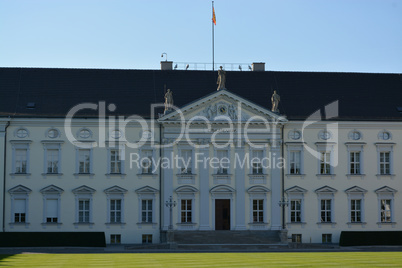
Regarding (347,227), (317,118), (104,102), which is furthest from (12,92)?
(347,227)

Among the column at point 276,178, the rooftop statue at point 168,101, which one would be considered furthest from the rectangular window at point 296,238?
the rooftop statue at point 168,101

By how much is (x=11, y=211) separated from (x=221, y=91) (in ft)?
61.0

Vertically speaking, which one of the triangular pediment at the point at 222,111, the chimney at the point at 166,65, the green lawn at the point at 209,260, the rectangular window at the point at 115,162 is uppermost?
the chimney at the point at 166,65

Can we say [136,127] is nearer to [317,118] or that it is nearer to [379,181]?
[317,118]

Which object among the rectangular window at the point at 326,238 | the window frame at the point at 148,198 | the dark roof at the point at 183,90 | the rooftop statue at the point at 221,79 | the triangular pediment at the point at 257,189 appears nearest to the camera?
the window frame at the point at 148,198

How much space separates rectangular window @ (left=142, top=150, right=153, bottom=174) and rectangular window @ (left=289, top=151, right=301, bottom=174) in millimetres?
11127

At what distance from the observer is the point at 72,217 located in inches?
2518

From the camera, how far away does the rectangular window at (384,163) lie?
6681 cm

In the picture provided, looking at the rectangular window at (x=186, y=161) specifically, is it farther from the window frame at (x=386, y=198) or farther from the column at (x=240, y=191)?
the window frame at (x=386, y=198)

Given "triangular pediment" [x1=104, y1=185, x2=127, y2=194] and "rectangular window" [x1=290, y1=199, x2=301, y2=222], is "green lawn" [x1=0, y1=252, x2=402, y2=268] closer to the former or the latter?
"triangular pediment" [x1=104, y1=185, x2=127, y2=194]

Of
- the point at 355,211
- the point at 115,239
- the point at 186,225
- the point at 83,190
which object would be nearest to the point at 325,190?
the point at 355,211

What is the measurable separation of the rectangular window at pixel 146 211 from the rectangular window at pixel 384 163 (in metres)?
18.8

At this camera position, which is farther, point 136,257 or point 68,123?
point 68,123

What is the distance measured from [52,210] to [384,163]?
87.5ft
